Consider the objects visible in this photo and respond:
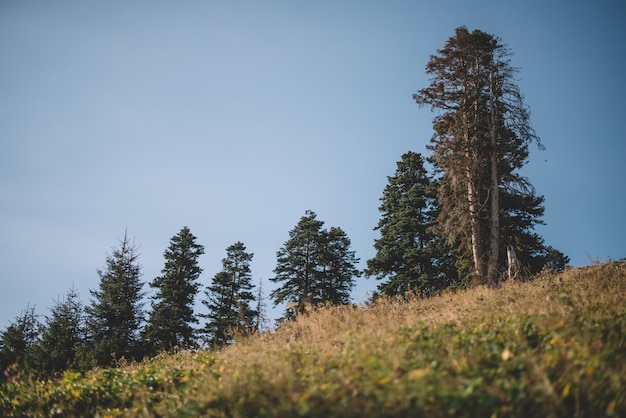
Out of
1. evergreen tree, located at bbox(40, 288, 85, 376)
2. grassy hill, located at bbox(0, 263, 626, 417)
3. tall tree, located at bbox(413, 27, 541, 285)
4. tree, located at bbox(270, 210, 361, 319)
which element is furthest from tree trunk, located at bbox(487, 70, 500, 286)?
evergreen tree, located at bbox(40, 288, 85, 376)

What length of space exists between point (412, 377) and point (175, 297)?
25.9 metres

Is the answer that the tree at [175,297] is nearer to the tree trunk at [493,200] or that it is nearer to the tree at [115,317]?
the tree at [115,317]

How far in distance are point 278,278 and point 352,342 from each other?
79.3ft

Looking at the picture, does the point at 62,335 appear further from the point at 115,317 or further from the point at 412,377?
the point at 412,377

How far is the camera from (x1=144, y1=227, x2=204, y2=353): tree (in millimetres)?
24484

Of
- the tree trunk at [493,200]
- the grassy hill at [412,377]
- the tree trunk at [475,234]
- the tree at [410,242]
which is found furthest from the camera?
the tree at [410,242]

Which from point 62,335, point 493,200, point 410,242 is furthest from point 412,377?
point 62,335

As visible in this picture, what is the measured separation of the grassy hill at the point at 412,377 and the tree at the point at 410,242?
14.6 metres

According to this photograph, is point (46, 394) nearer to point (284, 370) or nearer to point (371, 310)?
point (284, 370)

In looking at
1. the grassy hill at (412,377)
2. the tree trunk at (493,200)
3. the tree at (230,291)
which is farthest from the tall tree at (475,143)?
the tree at (230,291)

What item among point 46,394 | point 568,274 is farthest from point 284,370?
point 568,274

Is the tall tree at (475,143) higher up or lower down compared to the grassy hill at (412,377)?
higher up

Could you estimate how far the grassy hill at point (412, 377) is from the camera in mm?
3268

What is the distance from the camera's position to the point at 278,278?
96.0 ft
